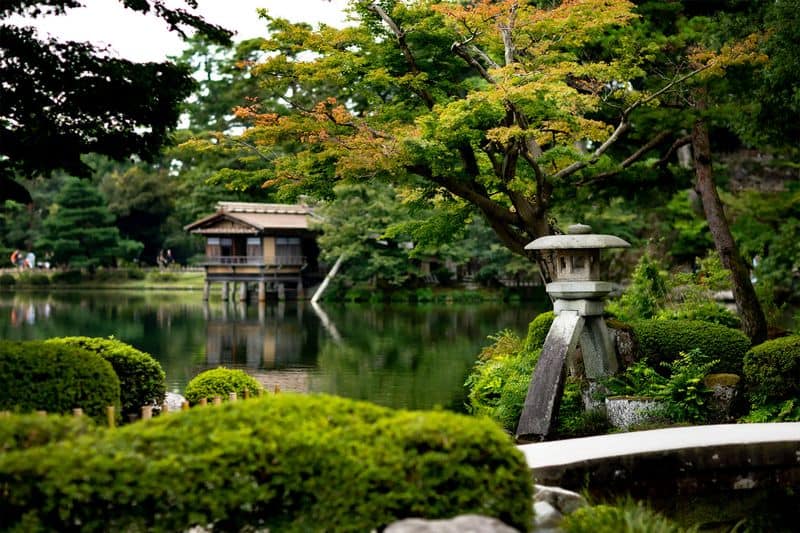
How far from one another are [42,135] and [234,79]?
4274cm

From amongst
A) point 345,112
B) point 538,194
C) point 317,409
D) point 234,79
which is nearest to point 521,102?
point 538,194

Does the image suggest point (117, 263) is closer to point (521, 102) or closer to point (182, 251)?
point (182, 251)

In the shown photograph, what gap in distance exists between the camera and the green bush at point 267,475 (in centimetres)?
438

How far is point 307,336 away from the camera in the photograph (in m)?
26.1

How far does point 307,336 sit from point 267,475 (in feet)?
71.0

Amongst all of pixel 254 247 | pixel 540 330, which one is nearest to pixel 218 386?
pixel 540 330

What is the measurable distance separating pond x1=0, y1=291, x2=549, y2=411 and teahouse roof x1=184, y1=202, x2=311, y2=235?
12.6ft

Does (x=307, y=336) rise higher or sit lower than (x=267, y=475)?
lower

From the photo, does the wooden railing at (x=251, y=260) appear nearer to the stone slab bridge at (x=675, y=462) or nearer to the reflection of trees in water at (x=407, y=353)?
the reflection of trees in water at (x=407, y=353)

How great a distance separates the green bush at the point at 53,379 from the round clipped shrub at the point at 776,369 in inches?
309

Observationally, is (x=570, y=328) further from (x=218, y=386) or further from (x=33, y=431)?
(x=33, y=431)

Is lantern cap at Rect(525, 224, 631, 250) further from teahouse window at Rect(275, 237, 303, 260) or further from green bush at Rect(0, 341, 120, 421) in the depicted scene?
teahouse window at Rect(275, 237, 303, 260)

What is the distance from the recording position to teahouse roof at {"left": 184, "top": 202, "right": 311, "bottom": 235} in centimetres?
4369

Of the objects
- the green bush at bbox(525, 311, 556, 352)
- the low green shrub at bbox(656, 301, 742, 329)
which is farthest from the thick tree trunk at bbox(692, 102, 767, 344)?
the green bush at bbox(525, 311, 556, 352)
